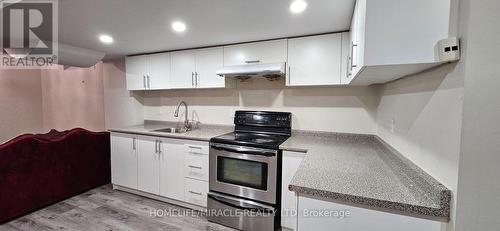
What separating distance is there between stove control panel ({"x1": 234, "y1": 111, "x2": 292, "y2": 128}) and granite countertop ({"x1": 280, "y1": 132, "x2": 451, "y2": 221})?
842 mm

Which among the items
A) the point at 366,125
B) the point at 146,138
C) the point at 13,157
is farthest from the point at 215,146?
the point at 13,157

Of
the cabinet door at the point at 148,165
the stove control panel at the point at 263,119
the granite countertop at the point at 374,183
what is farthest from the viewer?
the cabinet door at the point at 148,165

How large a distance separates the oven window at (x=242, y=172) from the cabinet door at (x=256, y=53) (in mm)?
1116

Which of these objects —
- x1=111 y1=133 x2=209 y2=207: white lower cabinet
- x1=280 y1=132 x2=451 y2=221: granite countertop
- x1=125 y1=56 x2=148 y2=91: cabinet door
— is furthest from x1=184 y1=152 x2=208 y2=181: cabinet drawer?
x1=125 y1=56 x2=148 y2=91: cabinet door

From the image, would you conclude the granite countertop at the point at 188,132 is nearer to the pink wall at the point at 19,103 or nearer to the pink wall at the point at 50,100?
the pink wall at the point at 50,100

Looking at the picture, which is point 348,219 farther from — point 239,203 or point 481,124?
point 239,203

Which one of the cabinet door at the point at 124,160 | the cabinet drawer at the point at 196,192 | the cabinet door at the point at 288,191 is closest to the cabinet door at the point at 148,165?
the cabinet door at the point at 124,160

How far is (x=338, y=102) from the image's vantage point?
2.39 meters

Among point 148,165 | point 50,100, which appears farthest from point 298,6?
point 50,100

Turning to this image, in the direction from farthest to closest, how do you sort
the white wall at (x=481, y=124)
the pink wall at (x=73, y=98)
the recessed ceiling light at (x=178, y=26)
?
the pink wall at (x=73, y=98)
the recessed ceiling light at (x=178, y=26)
the white wall at (x=481, y=124)

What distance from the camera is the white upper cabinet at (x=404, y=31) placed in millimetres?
859

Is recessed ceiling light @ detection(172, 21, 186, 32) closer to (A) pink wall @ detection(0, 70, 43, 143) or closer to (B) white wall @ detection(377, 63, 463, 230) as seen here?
(B) white wall @ detection(377, 63, 463, 230)

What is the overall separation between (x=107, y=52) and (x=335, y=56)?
9.86ft

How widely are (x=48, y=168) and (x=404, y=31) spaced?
366cm
